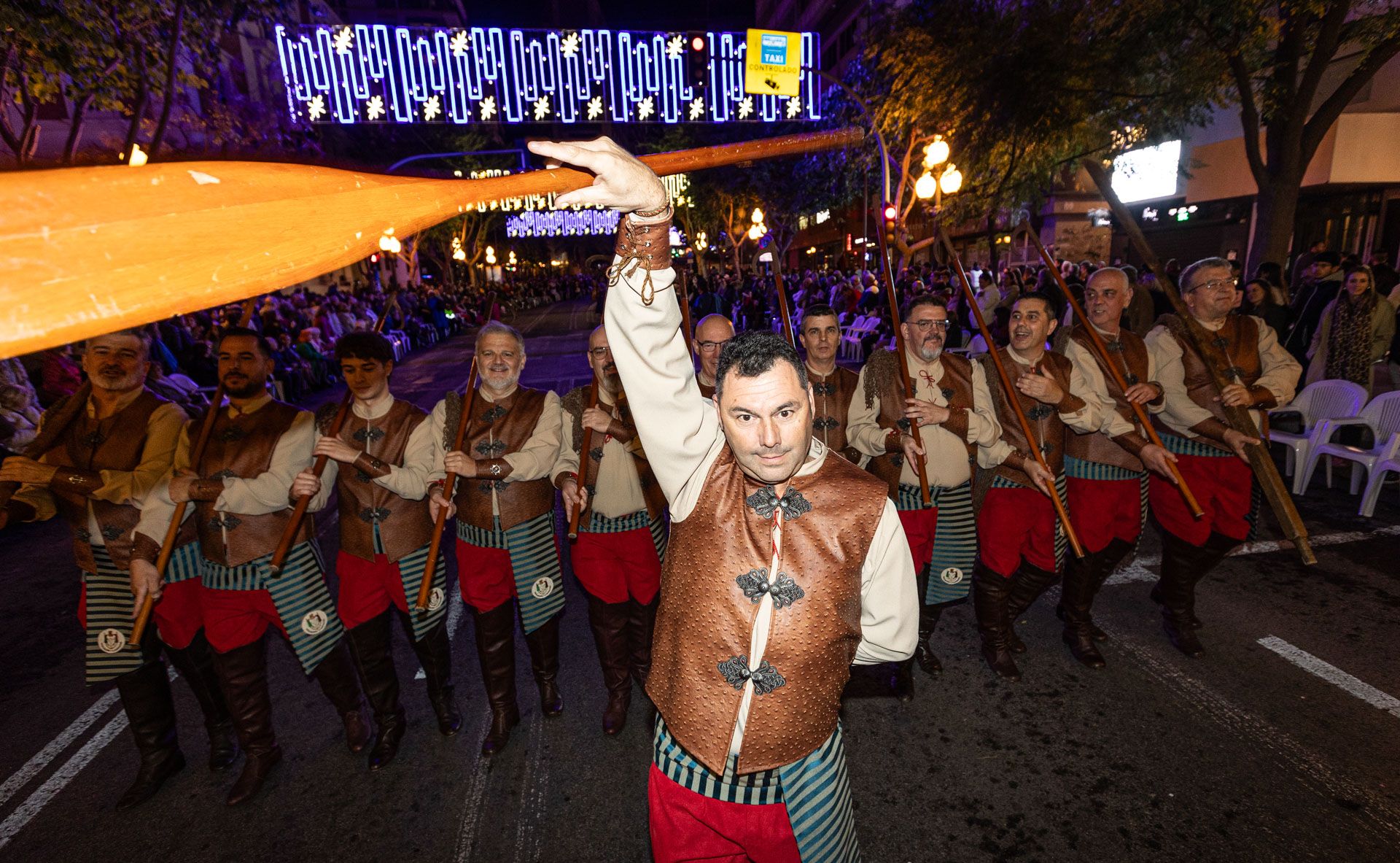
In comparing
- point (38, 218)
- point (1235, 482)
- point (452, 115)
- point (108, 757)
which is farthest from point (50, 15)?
point (452, 115)

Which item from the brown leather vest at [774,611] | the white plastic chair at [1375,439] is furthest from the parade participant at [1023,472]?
the white plastic chair at [1375,439]

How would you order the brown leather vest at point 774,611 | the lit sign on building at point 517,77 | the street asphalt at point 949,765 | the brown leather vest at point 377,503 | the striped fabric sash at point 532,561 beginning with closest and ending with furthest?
the brown leather vest at point 774,611, the street asphalt at point 949,765, the brown leather vest at point 377,503, the striped fabric sash at point 532,561, the lit sign on building at point 517,77

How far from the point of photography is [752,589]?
170 centimetres

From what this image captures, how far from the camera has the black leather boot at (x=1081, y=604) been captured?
13.5 feet

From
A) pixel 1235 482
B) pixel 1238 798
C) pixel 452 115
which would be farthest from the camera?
pixel 452 115

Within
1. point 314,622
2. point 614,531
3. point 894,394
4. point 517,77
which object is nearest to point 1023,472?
point 894,394

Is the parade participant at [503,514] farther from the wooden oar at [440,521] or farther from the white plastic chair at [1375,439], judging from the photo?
the white plastic chair at [1375,439]

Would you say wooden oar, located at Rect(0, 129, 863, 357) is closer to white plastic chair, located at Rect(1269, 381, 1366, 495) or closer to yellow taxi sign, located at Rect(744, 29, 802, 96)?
white plastic chair, located at Rect(1269, 381, 1366, 495)

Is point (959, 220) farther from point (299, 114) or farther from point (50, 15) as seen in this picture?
point (299, 114)

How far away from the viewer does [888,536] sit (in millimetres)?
1817

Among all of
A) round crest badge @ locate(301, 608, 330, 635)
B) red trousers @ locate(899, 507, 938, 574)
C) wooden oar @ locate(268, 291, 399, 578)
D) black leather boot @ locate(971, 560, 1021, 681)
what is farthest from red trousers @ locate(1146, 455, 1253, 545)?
round crest badge @ locate(301, 608, 330, 635)

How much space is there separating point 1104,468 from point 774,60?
18.8 meters

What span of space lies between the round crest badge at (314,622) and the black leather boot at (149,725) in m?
0.85

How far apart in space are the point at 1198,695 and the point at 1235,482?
1404 mm
